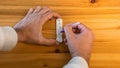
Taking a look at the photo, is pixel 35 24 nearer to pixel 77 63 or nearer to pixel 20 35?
pixel 20 35

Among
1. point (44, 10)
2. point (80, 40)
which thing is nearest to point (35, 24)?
point (44, 10)

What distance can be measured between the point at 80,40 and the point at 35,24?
0.59 feet

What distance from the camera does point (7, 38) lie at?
2.80ft

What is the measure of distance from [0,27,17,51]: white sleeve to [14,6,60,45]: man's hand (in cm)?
5

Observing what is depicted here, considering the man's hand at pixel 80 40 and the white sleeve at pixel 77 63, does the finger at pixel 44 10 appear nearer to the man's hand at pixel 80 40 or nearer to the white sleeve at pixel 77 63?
the man's hand at pixel 80 40

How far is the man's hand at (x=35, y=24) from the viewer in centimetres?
93

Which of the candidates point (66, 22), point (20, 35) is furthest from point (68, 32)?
point (20, 35)

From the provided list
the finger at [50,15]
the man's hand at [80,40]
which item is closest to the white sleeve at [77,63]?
the man's hand at [80,40]

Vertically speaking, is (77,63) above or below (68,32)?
below

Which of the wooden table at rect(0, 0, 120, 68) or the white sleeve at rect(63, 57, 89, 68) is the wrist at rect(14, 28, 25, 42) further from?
A: the white sleeve at rect(63, 57, 89, 68)

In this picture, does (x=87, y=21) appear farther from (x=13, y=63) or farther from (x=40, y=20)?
(x=13, y=63)

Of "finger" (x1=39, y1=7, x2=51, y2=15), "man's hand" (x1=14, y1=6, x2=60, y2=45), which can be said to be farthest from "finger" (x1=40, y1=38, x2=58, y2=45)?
"finger" (x1=39, y1=7, x2=51, y2=15)

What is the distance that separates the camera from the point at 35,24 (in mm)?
938

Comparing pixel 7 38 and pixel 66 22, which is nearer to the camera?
pixel 7 38
